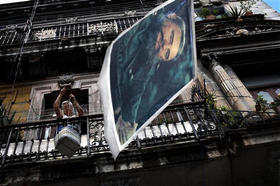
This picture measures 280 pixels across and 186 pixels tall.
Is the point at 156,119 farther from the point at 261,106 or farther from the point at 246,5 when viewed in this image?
the point at 246,5

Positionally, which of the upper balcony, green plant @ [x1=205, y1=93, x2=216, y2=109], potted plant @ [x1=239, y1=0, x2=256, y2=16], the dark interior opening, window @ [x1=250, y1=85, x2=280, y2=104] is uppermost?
potted plant @ [x1=239, y1=0, x2=256, y2=16]

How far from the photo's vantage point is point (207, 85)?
27.1 ft

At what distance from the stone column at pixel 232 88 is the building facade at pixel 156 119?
0.03 metres

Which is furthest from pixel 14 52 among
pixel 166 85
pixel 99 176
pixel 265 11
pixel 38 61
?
pixel 265 11

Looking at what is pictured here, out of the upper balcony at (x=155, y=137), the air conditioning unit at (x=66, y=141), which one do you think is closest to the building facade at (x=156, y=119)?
the upper balcony at (x=155, y=137)

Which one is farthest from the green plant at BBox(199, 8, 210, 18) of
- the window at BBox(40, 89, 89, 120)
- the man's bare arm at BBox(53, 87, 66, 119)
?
the man's bare arm at BBox(53, 87, 66, 119)

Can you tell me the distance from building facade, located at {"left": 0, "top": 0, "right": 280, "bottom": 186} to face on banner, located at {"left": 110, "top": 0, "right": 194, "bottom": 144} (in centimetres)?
151

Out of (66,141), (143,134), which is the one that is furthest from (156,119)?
(66,141)

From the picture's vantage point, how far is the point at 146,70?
419 centimetres

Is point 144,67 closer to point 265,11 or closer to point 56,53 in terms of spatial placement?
point 56,53

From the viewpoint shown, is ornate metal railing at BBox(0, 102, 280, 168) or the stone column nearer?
ornate metal railing at BBox(0, 102, 280, 168)

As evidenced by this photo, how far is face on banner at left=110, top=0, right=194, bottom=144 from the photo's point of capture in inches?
147

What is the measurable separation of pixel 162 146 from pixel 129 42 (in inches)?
78.4

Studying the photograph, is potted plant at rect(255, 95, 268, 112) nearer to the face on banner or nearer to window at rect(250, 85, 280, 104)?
window at rect(250, 85, 280, 104)
